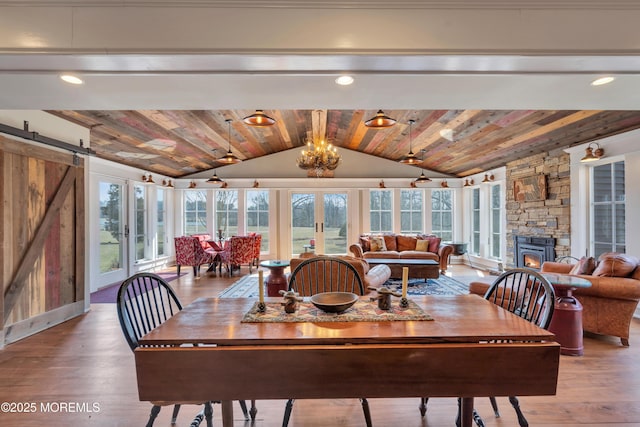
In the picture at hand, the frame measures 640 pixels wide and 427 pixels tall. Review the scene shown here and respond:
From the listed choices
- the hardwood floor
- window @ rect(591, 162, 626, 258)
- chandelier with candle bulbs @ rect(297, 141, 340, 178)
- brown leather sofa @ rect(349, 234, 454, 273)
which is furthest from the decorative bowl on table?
brown leather sofa @ rect(349, 234, 454, 273)

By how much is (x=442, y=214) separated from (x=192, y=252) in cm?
596

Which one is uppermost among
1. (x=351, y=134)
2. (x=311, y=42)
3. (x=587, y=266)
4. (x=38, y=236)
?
(x=351, y=134)

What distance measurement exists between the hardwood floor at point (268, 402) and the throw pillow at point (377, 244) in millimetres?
3963

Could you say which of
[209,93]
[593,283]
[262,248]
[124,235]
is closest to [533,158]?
[593,283]

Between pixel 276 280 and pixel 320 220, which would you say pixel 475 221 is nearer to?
pixel 320 220

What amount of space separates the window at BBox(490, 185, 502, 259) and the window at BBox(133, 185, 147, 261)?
293 inches

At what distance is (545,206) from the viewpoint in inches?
192

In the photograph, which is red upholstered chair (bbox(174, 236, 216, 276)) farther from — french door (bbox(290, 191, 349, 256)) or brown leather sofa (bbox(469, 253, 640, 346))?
brown leather sofa (bbox(469, 253, 640, 346))

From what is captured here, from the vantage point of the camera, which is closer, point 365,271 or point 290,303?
point 290,303

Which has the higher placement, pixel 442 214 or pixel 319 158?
pixel 319 158

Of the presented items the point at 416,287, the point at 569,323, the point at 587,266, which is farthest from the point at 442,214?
the point at 569,323

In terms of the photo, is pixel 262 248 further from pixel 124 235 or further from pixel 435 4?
pixel 435 4

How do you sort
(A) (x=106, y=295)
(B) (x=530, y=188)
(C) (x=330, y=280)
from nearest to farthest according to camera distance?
(C) (x=330, y=280) → (A) (x=106, y=295) → (B) (x=530, y=188)

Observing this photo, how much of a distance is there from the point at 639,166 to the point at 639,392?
2680 millimetres
